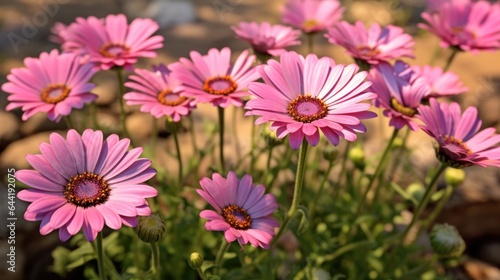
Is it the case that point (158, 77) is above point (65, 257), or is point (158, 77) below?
above

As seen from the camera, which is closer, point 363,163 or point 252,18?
point 363,163

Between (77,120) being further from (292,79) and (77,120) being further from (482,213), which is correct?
(482,213)

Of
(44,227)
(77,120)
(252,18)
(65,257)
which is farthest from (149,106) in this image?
(252,18)

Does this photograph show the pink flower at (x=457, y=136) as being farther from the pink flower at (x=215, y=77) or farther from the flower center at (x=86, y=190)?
the flower center at (x=86, y=190)

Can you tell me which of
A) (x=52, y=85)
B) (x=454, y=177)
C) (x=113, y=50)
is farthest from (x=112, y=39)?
(x=454, y=177)

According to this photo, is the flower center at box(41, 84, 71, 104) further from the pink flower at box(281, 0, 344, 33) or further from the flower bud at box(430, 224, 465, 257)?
the flower bud at box(430, 224, 465, 257)

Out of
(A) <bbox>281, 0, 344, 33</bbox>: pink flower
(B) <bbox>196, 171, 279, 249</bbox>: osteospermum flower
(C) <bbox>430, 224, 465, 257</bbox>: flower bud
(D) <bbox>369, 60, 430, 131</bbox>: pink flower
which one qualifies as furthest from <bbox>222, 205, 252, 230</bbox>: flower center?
(A) <bbox>281, 0, 344, 33</bbox>: pink flower

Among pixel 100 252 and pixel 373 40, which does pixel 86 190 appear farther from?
pixel 373 40
